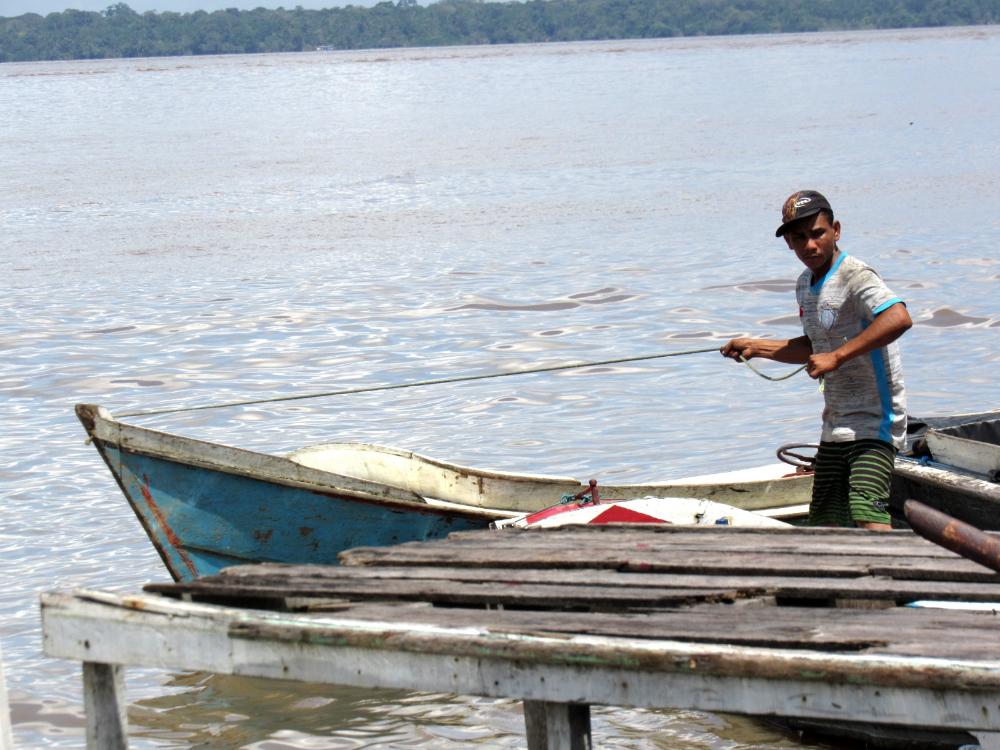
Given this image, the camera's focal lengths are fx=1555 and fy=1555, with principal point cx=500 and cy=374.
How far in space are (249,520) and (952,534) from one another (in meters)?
5.59

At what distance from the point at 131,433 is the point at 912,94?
173ft

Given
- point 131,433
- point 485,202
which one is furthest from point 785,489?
point 485,202

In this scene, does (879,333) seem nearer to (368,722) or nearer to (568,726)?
(568,726)

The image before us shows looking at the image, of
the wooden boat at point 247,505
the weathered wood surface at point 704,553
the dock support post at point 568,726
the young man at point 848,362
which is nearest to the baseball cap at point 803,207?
the young man at point 848,362

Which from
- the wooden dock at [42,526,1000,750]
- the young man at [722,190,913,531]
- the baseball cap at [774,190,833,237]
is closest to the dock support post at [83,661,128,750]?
the wooden dock at [42,526,1000,750]

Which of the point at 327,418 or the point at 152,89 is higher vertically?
the point at 152,89

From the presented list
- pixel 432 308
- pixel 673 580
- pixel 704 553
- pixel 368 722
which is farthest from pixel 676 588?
pixel 432 308

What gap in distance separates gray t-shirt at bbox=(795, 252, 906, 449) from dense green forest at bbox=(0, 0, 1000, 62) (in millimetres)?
156568

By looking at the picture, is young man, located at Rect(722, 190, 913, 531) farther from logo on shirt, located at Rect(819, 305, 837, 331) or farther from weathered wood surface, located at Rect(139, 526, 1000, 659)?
weathered wood surface, located at Rect(139, 526, 1000, 659)

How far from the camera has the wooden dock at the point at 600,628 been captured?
13.5 feet

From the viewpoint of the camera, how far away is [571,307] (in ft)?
66.2

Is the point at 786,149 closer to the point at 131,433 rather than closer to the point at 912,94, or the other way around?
the point at 912,94

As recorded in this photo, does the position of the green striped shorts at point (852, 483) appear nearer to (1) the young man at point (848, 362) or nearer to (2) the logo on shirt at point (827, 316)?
(1) the young man at point (848, 362)

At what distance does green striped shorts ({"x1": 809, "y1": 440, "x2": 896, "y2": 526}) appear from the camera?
6.52m
